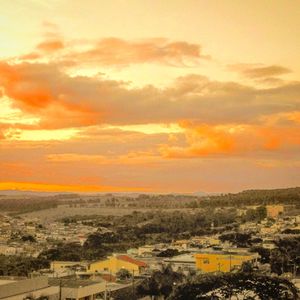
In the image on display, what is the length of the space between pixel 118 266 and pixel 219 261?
11.7 feet

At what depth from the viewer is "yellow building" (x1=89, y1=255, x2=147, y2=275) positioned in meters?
22.0

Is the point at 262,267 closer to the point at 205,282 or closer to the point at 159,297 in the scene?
the point at 159,297

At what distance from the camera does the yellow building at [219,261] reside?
21781 mm

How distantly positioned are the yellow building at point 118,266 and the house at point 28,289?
6830 mm

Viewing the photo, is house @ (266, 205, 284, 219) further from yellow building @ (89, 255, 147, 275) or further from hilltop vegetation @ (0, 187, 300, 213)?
yellow building @ (89, 255, 147, 275)

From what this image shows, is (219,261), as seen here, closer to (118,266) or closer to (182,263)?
(182,263)

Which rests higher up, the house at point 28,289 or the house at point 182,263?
the house at point 28,289

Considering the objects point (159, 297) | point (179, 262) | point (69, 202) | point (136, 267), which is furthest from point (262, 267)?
point (69, 202)

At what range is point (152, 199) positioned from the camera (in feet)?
299

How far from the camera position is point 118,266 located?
22.1 m

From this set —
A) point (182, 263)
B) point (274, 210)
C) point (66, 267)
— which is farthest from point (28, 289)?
point (274, 210)

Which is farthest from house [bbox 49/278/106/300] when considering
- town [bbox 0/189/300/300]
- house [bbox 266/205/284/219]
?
house [bbox 266/205/284/219]

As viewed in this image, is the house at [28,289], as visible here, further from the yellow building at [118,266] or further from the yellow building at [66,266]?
the yellow building at [66,266]

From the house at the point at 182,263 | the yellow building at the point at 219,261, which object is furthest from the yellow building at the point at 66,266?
the yellow building at the point at 219,261
